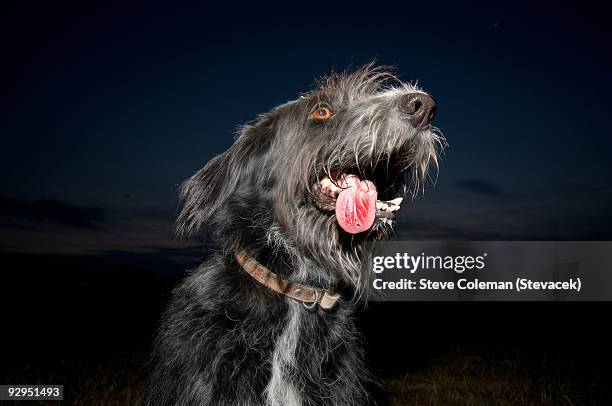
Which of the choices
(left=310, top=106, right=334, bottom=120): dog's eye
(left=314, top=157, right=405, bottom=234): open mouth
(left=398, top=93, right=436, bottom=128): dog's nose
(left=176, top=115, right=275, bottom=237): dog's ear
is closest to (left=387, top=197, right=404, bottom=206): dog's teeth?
(left=314, top=157, right=405, bottom=234): open mouth

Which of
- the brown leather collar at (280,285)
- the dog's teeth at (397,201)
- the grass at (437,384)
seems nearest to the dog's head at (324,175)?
the dog's teeth at (397,201)

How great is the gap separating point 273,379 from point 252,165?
1255 mm

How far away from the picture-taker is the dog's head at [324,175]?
274 cm

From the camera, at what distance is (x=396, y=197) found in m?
3.13

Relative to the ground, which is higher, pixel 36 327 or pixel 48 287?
pixel 48 287

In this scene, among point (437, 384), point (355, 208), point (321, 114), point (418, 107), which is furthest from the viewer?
point (437, 384)

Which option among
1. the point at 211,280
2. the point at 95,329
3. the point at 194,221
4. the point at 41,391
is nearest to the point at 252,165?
the point at 194,221

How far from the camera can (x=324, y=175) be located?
290cm

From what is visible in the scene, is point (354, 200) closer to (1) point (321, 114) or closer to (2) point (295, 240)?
(2) point (295, 240)

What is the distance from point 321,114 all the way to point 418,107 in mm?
639

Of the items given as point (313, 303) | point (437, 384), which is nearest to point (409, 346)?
point (437, 384)

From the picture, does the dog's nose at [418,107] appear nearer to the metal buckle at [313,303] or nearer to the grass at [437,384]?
the metal buckle at [313,303]

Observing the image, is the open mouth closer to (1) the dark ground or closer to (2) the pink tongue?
(2) the pink tongue

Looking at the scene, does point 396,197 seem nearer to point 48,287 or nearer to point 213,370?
point 213,370
